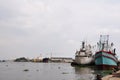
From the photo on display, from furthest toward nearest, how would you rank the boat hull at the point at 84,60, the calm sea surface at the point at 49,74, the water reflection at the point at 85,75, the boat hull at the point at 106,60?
the boat hull at the point at 84,60, the boat hull at the point at 106,60, the calm sea surface at the point at 49,74, the water reflection at the point at 85,75

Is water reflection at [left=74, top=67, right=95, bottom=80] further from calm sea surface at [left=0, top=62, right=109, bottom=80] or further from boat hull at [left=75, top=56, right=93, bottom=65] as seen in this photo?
boat hull at [left=75, top=56, right=93, bottom=65]

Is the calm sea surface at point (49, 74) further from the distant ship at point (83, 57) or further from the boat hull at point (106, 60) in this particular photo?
the distant ship at point (83, 57)

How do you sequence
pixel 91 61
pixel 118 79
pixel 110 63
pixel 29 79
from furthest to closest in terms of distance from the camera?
pixel 91 61
pixel 110 63
pixel 29 79
pixel 118 79

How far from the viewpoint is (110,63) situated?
251 feet

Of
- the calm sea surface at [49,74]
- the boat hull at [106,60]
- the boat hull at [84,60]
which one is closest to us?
the calm sea surface at [49,74]

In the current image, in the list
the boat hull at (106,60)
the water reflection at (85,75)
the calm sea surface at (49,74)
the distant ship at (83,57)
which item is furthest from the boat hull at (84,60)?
the water reflection at (85,75)

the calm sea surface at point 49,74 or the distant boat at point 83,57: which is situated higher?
the distant boat at point 83,57

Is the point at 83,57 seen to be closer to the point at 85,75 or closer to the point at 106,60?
the point at 106,60

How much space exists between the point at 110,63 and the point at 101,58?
2.77 meters

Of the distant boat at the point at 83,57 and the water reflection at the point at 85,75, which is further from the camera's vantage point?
the distant boat at the point at 83,57

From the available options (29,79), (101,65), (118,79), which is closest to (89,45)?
(101,65)

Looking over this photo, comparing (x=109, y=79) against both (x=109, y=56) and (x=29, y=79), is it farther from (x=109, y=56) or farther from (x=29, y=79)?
(x=109, y=56)

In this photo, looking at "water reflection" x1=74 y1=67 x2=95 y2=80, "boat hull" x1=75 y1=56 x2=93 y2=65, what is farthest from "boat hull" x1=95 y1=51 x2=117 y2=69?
"boat hull" x1=75 y1=56 x2=93 y2=65

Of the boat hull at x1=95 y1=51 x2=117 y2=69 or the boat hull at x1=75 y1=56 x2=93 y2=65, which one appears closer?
→ the boat hull at x1=95 y1=51 x2=117 y2=69
